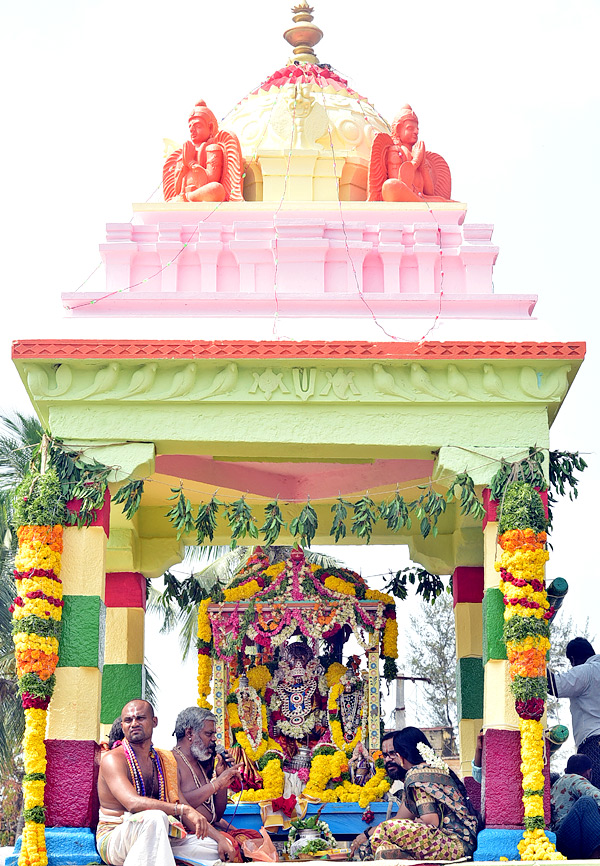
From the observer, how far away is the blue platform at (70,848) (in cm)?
1017

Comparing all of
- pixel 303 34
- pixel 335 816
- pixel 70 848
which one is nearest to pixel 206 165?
pixel 303 34

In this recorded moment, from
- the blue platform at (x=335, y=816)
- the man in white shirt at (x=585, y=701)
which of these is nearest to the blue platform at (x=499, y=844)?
the man in white shirt at (x=585, y=701)

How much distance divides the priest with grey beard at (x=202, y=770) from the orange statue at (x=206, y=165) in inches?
211

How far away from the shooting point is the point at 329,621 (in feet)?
44.7

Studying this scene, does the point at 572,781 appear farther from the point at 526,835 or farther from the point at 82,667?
the point at 82,667

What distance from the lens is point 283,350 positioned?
36.7 ft

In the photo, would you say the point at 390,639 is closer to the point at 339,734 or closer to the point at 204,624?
the point at 339,734

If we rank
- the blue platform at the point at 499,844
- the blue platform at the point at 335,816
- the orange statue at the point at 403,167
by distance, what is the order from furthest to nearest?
the orange statue at the point at 403,167
the blue platform at the point at 335,816
the blue platform at the point at 499,844

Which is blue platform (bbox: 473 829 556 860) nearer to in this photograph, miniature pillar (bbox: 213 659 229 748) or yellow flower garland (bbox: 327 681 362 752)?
yellow flower garland (bbox: 327 681 362 752)

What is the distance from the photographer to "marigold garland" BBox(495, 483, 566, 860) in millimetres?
10328

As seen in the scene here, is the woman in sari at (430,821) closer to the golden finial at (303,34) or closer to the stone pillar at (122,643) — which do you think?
the stone pillar at (122,643)

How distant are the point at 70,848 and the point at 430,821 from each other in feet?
9.45

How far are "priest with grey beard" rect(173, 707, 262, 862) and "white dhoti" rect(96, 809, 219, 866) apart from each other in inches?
16.4

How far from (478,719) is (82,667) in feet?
17.4
